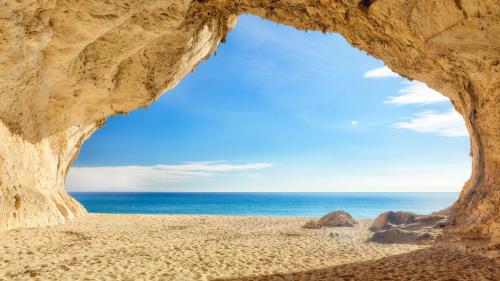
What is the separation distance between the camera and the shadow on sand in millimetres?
6980

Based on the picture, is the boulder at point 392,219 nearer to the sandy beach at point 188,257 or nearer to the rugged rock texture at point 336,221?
the rugged rock texture at point 336,221

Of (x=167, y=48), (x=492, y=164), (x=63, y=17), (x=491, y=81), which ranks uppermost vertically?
(x=167, y=48)

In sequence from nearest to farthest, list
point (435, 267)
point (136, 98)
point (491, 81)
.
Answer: point (435, 267), point (491, 81), point (136, 98)

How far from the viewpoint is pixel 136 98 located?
575 inches

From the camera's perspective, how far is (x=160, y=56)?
12195 millimetres

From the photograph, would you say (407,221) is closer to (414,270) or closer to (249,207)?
(414,270)

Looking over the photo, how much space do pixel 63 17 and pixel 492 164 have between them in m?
14.4

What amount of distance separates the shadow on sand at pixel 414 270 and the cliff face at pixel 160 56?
2037 millimetres

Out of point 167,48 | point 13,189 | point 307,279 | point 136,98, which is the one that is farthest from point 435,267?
point 13,189

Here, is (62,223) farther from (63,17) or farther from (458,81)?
(458,81)

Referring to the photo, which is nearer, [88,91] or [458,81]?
[458,81]

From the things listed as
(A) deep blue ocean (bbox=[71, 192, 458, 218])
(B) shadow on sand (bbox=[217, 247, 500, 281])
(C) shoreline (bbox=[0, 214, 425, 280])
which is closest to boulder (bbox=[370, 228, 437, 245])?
(C) shoreline (bbox=[0, 214, 425, 280])

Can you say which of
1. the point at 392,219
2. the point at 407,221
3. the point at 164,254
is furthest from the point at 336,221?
the point at 164,254

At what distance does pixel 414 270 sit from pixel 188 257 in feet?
20.4
